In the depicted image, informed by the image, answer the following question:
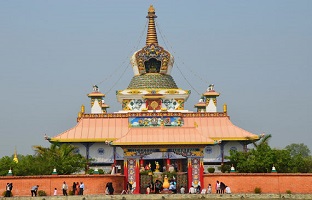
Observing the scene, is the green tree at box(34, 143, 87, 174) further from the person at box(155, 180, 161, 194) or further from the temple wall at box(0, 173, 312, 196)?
the person at box(155, 180, 161, 194)

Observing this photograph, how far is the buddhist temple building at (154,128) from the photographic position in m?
48.2

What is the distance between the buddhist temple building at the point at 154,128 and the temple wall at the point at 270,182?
2.94 metres

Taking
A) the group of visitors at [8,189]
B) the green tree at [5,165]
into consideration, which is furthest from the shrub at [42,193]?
the green tree at [5,165]

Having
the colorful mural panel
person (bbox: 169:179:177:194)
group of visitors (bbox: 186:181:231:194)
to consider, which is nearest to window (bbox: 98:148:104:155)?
the colorful mural panel

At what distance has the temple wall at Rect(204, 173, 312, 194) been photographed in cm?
4394

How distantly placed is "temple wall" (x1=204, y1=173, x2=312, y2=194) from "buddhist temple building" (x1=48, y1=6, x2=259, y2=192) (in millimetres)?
2943

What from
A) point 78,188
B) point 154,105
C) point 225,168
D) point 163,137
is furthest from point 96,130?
point 78,188

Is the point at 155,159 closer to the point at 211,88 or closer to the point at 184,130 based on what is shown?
the point at 184,130

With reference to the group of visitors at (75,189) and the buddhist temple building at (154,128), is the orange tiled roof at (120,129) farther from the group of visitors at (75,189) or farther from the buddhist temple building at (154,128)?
the group of visitors at (75,189)

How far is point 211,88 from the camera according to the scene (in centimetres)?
6581

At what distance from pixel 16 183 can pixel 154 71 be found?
2425 centimetres

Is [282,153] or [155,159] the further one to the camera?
[155,159]

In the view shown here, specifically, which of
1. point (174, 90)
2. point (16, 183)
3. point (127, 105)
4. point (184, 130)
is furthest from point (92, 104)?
point (16, 183)

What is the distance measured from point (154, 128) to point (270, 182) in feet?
31.2
